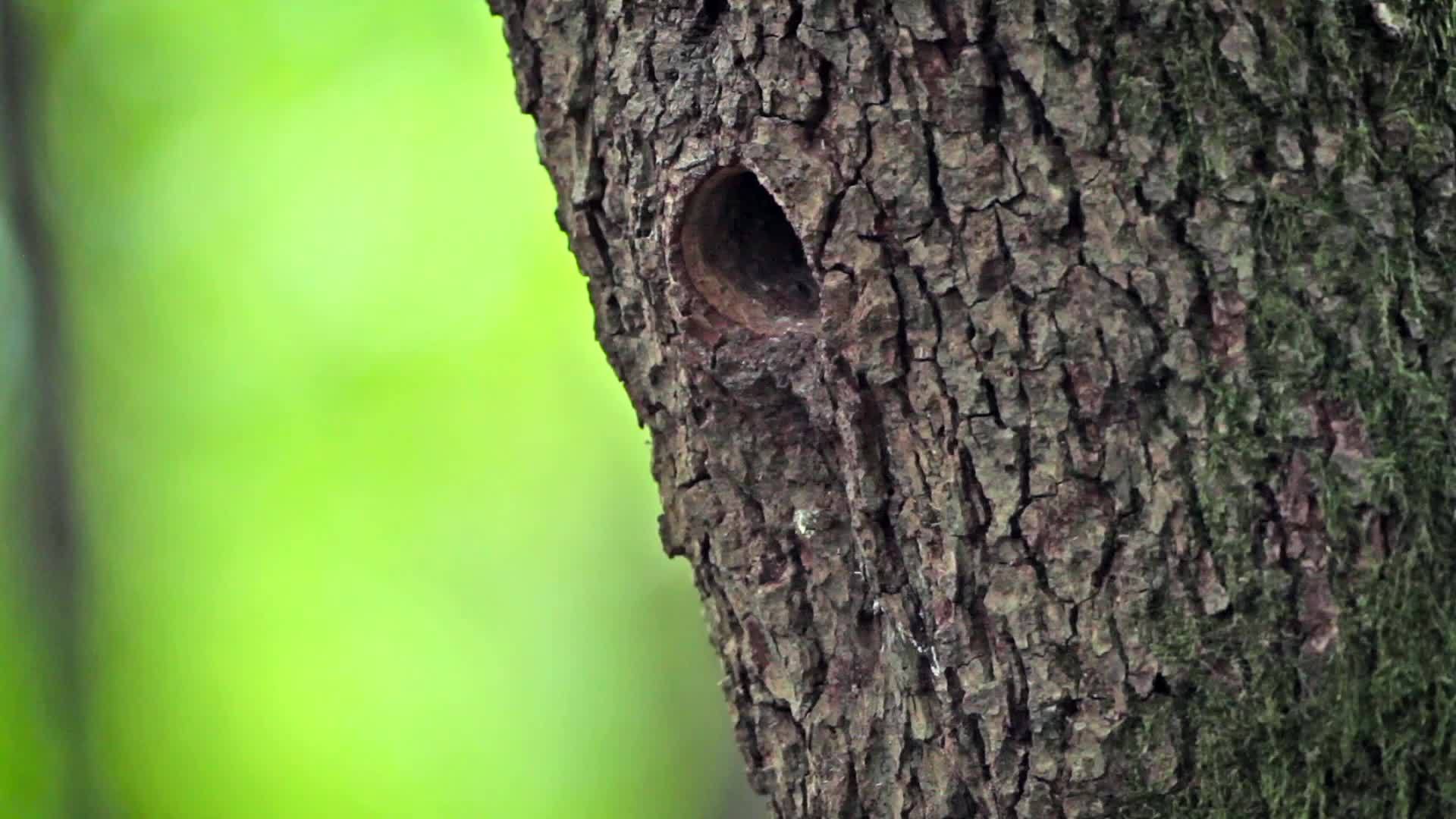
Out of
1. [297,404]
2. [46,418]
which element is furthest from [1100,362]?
[46,418]

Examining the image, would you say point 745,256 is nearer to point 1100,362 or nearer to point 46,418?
point 1100,362

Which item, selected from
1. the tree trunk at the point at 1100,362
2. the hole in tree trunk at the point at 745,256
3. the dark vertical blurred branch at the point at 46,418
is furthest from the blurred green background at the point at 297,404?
the tree trunk at the point at 1100,362

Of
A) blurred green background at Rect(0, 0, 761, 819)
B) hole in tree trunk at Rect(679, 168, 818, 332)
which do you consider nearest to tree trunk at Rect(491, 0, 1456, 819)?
hole in tree trunk at Rect(679, 168, 818, 332)

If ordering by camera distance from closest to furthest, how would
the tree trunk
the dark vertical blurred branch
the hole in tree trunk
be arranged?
the tree trunk → the hole in tree trunk → the dark vertical blurred branch

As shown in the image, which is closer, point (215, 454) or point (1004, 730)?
point (1004, 730)

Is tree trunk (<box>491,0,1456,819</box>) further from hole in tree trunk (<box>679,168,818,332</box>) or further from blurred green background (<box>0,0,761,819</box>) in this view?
blurred green background (<box>0,0,761,819</box>)

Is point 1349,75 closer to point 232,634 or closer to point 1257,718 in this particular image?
point 1257,718

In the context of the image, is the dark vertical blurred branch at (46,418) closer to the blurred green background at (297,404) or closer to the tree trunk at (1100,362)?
the blurred green background at (297,404)

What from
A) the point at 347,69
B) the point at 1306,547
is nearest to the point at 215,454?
the point at 347,69
